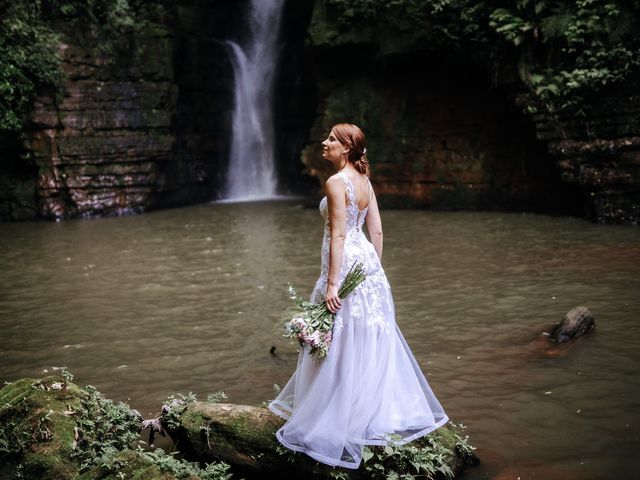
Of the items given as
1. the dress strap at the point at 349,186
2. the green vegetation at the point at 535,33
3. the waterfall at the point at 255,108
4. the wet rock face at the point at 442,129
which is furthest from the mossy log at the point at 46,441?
the waterfall at the point at 255,108

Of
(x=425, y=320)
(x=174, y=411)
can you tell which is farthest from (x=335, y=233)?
(x=425, y=320)

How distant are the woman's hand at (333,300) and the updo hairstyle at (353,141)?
885mm

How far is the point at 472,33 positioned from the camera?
16875mm

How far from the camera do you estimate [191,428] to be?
4664mm

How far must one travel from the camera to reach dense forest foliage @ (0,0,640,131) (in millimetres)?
14414

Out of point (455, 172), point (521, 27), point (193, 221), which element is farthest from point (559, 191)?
point (193, 221)

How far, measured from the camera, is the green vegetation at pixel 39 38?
1905cm

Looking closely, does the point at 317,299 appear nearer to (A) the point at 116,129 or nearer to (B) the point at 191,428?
(B) the point at 191,428

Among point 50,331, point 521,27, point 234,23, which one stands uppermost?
point 234,23

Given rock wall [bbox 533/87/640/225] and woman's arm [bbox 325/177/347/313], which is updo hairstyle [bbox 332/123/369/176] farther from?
rock wall [bbox 533/87/640/225]

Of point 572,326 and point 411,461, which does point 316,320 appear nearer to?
point 411,461

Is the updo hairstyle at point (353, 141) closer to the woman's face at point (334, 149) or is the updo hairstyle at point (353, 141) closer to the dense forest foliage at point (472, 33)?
the woman's face at point (334, 149)

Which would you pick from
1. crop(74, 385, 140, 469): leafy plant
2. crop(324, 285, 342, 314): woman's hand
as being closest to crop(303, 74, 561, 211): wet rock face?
crop(324, 285, 342, 314): woman's hand

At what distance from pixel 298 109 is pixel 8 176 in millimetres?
11407
